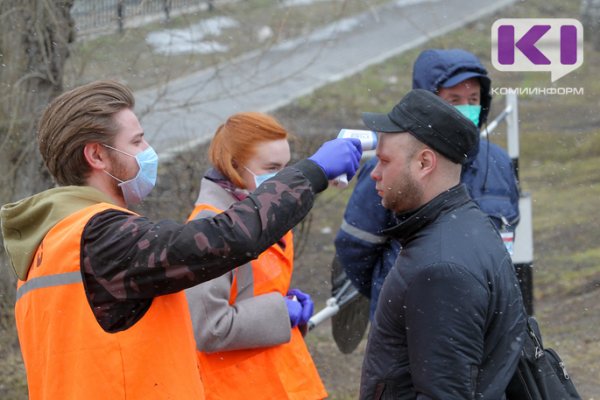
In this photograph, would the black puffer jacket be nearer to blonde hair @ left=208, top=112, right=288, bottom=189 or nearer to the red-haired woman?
the red-haired woman

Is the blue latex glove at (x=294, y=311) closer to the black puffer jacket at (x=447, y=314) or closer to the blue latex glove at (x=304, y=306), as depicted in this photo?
the blue latex glove at (x=304, y=306)

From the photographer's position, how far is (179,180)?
7148mm

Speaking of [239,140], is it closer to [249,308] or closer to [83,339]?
[249,308]

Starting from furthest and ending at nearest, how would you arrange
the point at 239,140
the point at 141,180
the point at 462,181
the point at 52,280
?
the point at 462,181
the point at 239,140
the point at 141,180
the point at 52,280

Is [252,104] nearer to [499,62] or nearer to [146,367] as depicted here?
[499,62]

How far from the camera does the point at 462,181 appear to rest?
4.32 metres

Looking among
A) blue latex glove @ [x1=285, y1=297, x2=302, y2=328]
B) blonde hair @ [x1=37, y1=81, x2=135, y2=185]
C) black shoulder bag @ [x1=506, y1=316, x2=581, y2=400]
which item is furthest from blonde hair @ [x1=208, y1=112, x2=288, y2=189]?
black shoulder bag @ [x1=506, y1=316, x2=581, y2=400]

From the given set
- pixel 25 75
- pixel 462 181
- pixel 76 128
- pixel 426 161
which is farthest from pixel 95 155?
pixel 25 75

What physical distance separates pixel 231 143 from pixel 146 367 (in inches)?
57.6

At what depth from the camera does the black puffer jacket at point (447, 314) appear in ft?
8.75

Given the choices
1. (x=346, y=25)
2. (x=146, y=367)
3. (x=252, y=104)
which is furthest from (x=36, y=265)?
(x=346, y=25)

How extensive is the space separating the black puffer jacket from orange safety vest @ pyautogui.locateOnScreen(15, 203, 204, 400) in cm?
64

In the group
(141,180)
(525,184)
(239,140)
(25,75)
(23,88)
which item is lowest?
(525,184)

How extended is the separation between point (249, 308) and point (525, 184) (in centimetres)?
954
